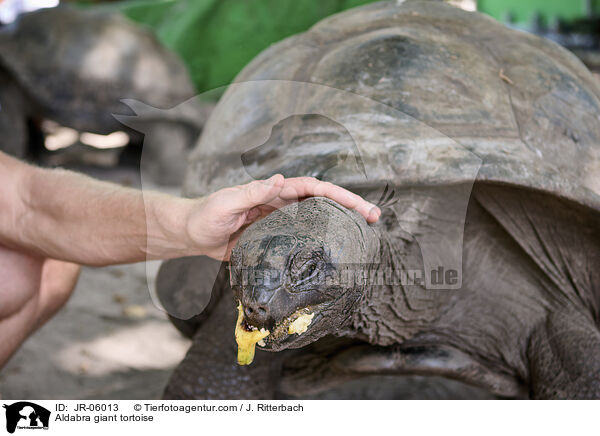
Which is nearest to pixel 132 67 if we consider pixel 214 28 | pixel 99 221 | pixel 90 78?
pixel 90 78

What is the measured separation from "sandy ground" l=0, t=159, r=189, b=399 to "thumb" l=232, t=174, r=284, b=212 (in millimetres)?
1061

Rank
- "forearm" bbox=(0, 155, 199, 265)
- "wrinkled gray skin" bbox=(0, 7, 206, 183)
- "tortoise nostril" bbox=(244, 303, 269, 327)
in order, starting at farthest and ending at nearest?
"wrinkled gray skin" bbox=(0, 7, 206, 183), "forearm" bbox=(0, 155, 199, 265), "tortoise nostril" bbox=(244, 303, 269, 327)

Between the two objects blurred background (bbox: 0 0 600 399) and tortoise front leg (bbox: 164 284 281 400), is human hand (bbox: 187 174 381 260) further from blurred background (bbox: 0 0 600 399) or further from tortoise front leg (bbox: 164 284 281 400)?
blurred background (bbox: 0 0 600 399)

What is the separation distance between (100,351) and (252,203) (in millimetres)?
1674

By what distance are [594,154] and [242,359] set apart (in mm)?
1353

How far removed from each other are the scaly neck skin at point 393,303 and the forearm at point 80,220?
0.59 metres

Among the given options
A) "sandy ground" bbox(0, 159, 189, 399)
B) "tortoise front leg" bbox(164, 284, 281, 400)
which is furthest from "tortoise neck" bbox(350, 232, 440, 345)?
"sandy ground" bbox(0, 159, 189, 399)

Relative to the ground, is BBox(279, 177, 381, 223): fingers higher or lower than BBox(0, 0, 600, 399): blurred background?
higher

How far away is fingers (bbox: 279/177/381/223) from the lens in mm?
1471

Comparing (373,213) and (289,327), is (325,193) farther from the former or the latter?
(289,327)

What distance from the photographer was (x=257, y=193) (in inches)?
56.5

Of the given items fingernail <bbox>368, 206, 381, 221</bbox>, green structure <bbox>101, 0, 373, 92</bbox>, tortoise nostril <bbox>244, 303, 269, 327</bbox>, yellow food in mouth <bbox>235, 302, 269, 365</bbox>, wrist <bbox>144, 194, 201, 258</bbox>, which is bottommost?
green structure <bbox>101, 0, 373, 92</bbox>

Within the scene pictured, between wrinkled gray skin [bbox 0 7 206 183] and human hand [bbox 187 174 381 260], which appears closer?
human hand [bbox 187 174 381 260]
